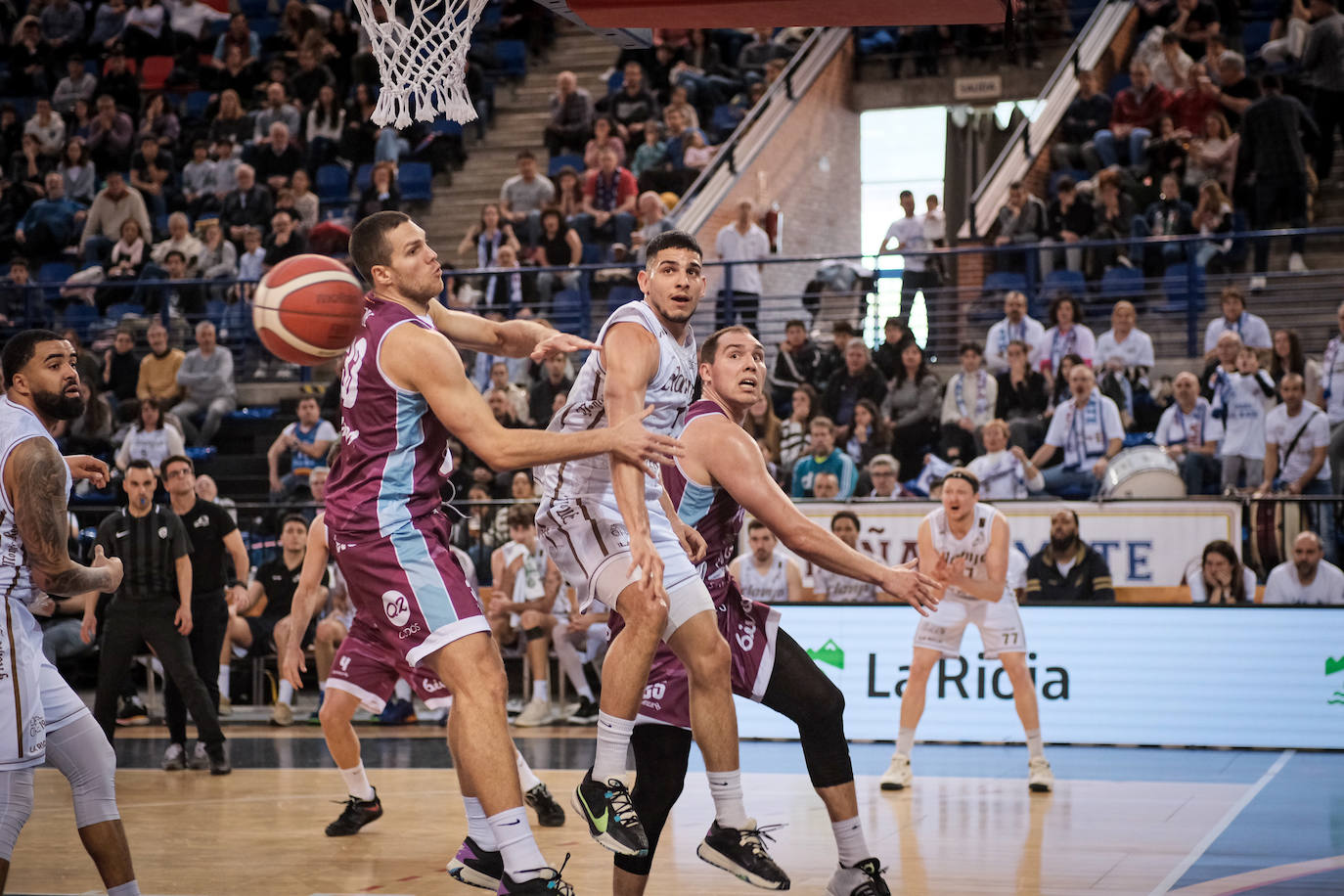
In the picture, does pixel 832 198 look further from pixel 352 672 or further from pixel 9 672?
pixel 9 672

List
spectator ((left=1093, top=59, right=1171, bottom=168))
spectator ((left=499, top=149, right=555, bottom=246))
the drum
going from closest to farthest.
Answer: the drum, spectator ((left=1093, top=59, right=1171, bottom=168)), spectator ((left=499, top=149, right=555, bottom=246))

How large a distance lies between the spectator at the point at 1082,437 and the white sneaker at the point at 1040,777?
4.35 meters

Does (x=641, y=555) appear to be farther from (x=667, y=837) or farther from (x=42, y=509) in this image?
(x=667, y=837)

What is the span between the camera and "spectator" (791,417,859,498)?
13.7 metres

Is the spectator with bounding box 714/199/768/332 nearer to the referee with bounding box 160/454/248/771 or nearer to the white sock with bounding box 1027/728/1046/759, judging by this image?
the referee with bounding box 160/454/248/771

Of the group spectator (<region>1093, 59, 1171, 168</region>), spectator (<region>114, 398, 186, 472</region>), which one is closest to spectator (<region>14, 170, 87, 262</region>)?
spectator (<region>114, 398, 186, 472</region>)

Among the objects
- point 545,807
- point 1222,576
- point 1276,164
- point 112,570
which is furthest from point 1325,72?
point 112,570

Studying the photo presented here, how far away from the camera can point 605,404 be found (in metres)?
5.61

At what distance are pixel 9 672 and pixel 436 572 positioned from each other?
1509mm

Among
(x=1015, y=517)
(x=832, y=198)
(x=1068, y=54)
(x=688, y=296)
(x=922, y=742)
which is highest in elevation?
(x=1068, y=54)

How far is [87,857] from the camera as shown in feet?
24.4

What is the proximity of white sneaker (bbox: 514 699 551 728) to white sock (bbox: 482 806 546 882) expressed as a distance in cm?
799

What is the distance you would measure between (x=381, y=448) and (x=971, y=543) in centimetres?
569

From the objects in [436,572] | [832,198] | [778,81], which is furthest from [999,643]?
[832,198]
